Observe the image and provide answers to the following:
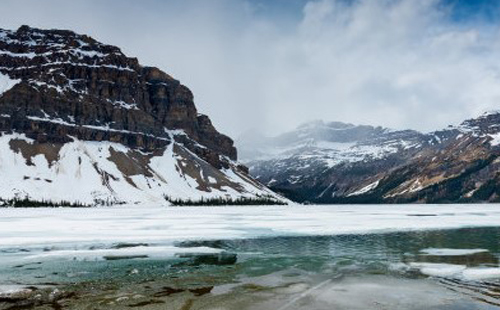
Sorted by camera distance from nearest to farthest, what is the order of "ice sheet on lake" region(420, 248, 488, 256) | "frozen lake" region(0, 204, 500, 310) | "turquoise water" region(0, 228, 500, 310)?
"turquoise water" region(0, 228, 500, 310), "frozen lake" region(0, 204, 500, 310), "ice sheet on lake" region(420, 248, 488, 256)

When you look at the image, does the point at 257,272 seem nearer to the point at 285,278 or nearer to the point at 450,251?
the point at 285,278

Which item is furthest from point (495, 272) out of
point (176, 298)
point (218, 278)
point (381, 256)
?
point (176, 298)

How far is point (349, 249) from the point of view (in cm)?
4388

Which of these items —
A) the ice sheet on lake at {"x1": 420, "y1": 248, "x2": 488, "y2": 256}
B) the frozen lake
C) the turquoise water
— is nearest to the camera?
the turquoise water

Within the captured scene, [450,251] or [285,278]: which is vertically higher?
[450,251]

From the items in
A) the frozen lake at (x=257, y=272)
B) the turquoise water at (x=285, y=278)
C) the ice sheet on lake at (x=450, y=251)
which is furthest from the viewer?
the ice sheet on lake at (x=450, y=251)

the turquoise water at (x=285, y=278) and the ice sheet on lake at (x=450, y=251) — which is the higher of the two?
the ice sheet on lake at (x=450, y=251)

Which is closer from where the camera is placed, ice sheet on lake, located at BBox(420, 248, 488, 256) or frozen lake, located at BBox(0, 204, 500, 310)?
frozen lake, located at BBox(0, 204, 500, 310)

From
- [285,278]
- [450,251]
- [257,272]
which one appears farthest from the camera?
[450,251]

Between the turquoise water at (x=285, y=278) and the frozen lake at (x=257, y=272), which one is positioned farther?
the frozen lake at (x=257, y=272)

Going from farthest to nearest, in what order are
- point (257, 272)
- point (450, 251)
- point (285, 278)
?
point (450, 251)
point (257, 272)
point (285, 278)

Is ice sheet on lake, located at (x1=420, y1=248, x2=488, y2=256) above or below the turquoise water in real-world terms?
above

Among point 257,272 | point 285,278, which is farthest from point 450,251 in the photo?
point 285,278

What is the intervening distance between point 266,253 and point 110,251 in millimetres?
13861
